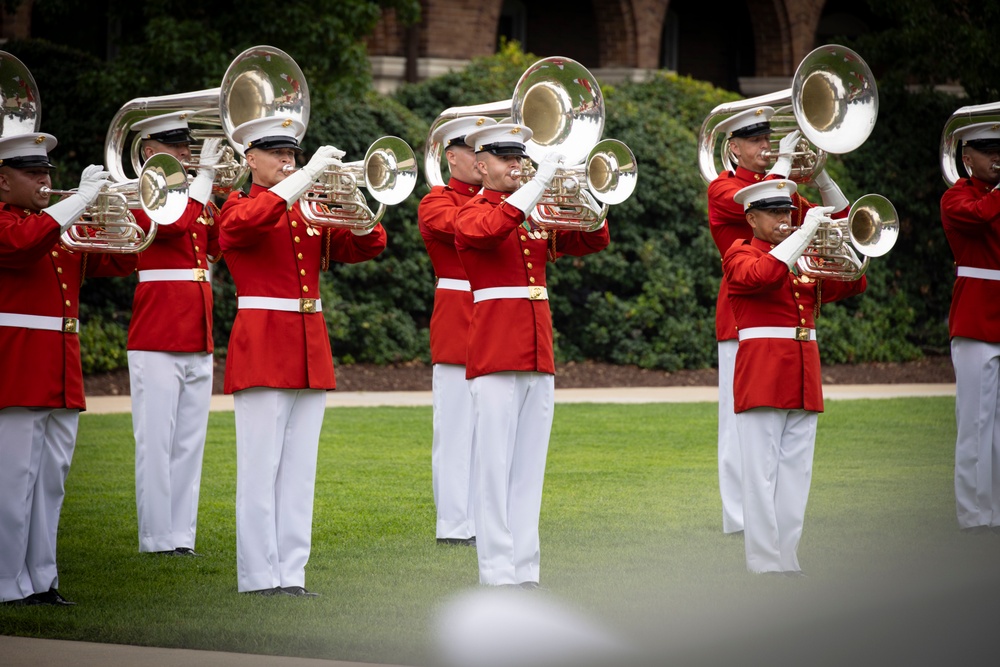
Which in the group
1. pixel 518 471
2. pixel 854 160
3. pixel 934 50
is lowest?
pixel 518 471

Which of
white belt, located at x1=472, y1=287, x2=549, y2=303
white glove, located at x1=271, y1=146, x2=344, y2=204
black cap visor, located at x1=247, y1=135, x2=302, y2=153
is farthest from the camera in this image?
white belt, located at x1=472, y1=287, x2=549, y2=303

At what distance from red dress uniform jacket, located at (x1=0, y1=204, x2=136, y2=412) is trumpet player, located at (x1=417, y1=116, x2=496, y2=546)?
2122 millimetres

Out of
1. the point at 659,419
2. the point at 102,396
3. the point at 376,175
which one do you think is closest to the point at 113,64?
the point at 102,396

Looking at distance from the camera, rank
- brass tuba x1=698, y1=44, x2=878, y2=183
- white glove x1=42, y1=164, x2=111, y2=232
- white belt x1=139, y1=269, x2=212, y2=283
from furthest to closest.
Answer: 1. white belt x1=139, y1=269, x2=212, y2=283
2. brass tuba x1=698, y1=44, x2=878, y2=183
3. white glove x1=42, y1=164, x2=111, y2=232

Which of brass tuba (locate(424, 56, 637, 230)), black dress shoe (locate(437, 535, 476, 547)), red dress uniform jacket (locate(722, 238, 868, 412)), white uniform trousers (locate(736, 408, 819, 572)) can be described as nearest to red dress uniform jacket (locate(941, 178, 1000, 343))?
Result: red dress uniform jacket (locate(722, 238, 868, 412))

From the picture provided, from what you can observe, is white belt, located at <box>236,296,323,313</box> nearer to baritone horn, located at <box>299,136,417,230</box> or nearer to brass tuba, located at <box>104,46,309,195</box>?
baritone horn, located at <box>299,136,417,230</box>

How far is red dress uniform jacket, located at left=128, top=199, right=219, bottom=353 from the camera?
8250mm

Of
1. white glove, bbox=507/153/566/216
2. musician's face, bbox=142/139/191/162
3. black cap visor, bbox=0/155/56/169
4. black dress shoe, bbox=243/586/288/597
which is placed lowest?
black dress shoe, bbox=243/586/288/597

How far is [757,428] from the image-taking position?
7.40 metres

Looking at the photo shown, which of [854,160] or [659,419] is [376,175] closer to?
[659,419]

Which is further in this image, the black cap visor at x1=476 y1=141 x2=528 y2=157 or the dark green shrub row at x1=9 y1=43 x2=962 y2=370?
the dark green shrub row at x1=9 y1=43 x2=962 y2=370

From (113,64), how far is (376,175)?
29.8 ft

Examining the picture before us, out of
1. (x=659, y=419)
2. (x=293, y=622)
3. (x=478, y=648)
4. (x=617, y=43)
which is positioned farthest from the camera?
(x=617, y=43)

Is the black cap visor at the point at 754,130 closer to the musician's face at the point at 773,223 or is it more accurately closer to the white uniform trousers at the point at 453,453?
the musician's face at the point at 773,223
